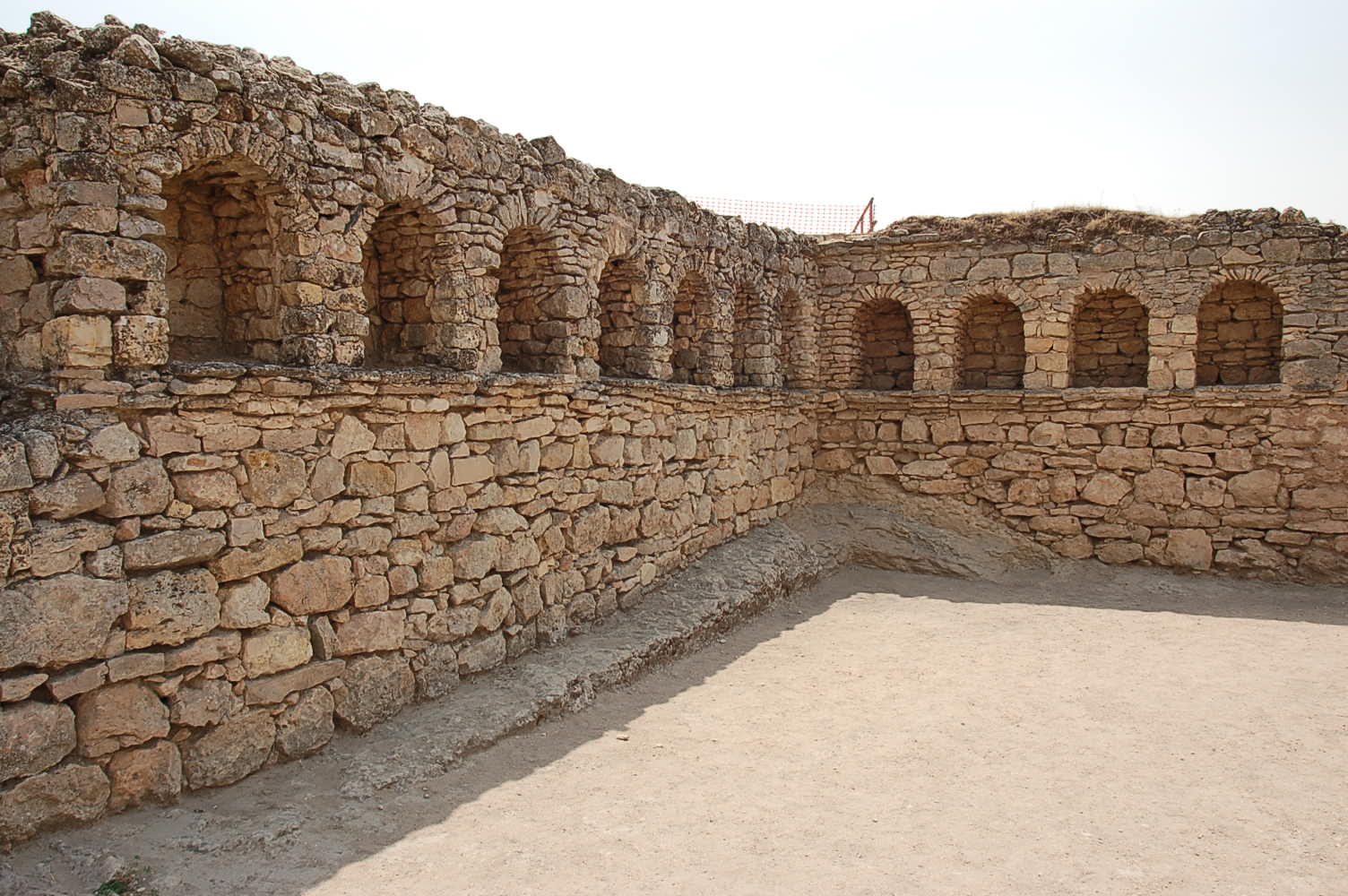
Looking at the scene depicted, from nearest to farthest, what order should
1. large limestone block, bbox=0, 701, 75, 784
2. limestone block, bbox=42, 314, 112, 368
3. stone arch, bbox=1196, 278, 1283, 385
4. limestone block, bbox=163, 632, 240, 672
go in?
large limestone block, bbox=0, 701, 75, 784, limestone block, bbox=42, 314, 112, 368, limestone block, bbox=163, 632, 240, 672, stone arch, bbox=1196, 278, 1283, 385

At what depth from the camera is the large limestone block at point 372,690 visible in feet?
19.9

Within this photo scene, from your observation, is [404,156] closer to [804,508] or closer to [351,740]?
[351,740]

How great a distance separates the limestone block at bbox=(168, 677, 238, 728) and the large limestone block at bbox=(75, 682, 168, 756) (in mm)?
67

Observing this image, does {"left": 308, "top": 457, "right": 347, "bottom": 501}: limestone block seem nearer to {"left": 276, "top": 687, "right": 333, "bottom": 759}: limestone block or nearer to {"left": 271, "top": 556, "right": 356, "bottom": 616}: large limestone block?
{"left": 271, "top": 556, "right": 356, "bottom": 616}: large limestone block

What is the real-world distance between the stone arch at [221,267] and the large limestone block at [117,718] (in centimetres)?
215

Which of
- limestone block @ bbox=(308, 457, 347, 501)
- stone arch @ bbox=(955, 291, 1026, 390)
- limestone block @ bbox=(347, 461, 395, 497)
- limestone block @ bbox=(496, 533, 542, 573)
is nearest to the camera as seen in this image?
limestone block @ bbox=(308, 457, 347, 501)

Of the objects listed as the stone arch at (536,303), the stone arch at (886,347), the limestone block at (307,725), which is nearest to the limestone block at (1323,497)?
the stone arch at (886,347)

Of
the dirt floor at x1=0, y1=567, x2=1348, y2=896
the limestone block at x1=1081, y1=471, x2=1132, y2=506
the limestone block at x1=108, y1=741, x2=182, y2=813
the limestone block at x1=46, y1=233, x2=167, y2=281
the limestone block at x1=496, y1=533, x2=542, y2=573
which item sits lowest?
the dirt floor at x1=0, y1=567, x2=1348, y2=896

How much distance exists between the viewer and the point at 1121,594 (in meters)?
10.4

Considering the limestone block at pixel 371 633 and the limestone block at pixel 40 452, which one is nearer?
the limestone block at pixel 40 452

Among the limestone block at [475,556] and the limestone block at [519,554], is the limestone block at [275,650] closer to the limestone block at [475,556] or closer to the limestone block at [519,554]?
the limestone block at [475,556]

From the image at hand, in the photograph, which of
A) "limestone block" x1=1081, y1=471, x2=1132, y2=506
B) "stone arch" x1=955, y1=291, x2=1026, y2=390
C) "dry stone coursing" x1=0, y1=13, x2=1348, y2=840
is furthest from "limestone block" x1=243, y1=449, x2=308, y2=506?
"limestone block" x1=1081, y1=471, x2=1132, y2=506

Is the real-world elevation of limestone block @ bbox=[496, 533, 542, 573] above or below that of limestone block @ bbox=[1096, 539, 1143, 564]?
above

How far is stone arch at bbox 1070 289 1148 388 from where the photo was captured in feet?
36.7
